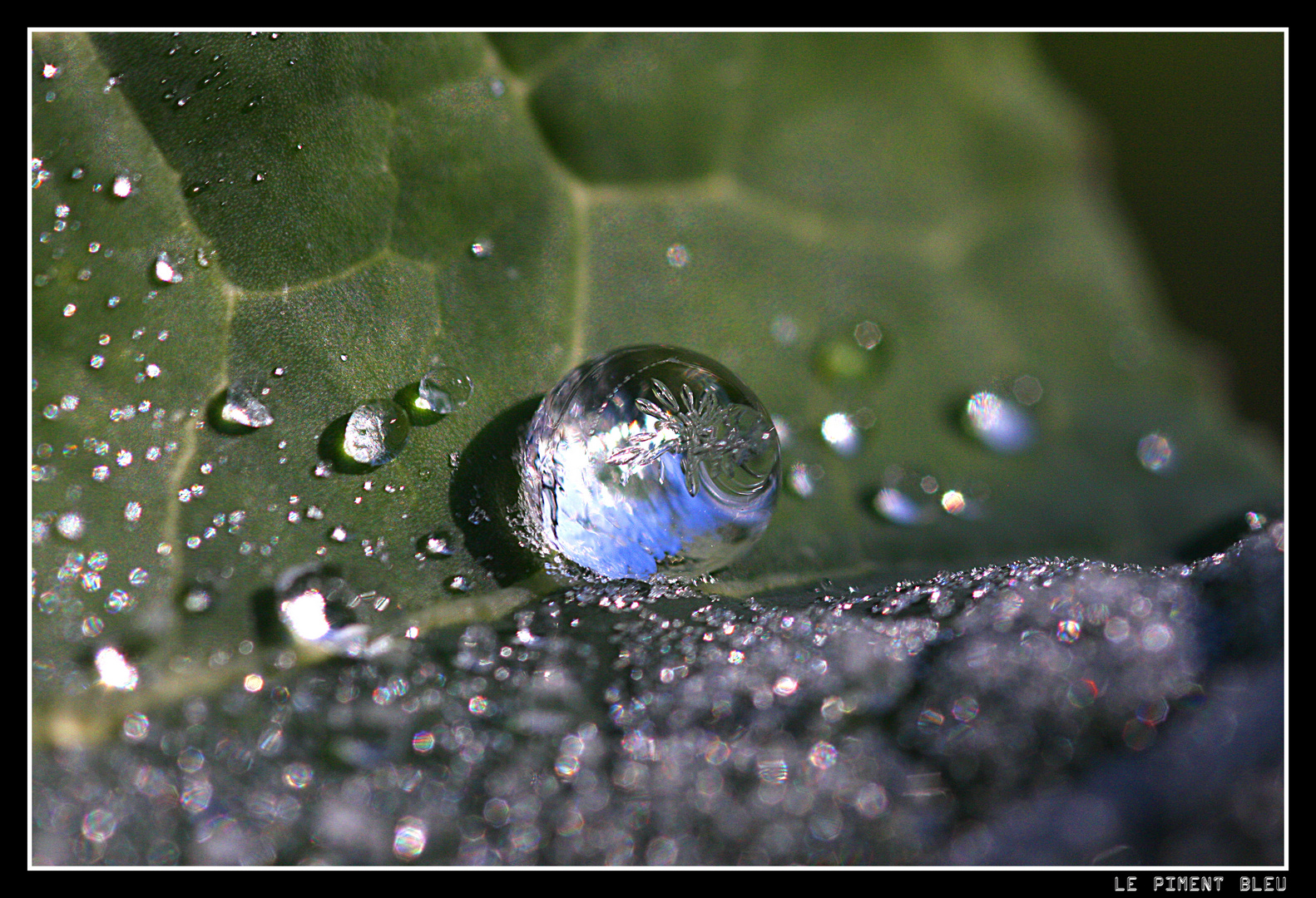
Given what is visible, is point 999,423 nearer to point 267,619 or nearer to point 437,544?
point 437,544

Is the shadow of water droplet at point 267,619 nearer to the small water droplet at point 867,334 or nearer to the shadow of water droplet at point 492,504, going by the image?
the shadow of water droplet at point 492,504

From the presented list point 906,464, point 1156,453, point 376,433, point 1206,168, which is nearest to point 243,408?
point 376,433

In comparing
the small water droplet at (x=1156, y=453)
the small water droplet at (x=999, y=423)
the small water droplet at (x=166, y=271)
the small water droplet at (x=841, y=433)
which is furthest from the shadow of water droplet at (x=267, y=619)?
the small water droplet at (x=1156, y=453)

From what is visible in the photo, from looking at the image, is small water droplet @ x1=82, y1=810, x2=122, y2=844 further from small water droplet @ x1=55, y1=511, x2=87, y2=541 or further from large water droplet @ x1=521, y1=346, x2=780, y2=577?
large water droplet @ x1=521, y1=346, x2=780, y2=577

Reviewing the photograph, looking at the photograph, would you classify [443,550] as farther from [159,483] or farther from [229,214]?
[229,214]

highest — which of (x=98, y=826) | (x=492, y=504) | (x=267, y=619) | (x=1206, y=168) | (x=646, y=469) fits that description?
(x=1206, y=168)

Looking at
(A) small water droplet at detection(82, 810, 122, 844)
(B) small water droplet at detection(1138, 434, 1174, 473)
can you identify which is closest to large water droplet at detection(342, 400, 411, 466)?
(A) small water droplet at detection(82, 810, 122, 844)

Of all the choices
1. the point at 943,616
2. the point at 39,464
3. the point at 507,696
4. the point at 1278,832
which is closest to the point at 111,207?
the point at 39,464
